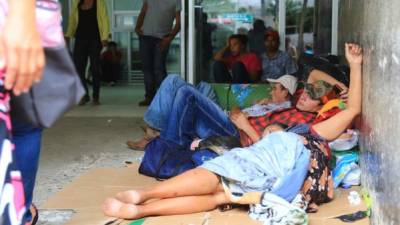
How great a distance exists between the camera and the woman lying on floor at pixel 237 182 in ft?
8.66

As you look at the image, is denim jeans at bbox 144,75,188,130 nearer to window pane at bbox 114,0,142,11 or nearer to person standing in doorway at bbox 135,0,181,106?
person standing in doorway at bbox 135,0,181,106

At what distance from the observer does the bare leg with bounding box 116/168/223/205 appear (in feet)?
8.67

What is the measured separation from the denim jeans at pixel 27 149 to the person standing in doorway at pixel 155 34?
15.8ft

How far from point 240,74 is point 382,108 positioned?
353 centimetres

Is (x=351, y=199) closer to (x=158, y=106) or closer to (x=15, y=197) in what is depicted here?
(x=158, y=106)

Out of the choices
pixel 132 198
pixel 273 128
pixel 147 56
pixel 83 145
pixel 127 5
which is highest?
pixel 127 5

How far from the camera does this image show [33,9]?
1.20m

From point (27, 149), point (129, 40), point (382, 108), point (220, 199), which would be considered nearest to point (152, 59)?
point (220, 199)

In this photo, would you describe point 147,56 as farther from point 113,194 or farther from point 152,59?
point 113,194

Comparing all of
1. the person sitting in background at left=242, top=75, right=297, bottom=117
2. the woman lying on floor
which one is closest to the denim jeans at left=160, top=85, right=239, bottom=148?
the person sitting in background at left=242, top=75, right=297, bottom=117

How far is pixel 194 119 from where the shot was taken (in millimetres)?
3713

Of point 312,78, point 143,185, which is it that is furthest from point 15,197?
point 312,78

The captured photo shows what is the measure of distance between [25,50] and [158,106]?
9.00 ft

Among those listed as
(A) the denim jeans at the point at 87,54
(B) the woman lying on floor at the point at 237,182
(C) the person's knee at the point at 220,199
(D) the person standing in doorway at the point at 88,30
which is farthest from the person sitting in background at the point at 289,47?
(C) the person's knee at the point at 220,199
